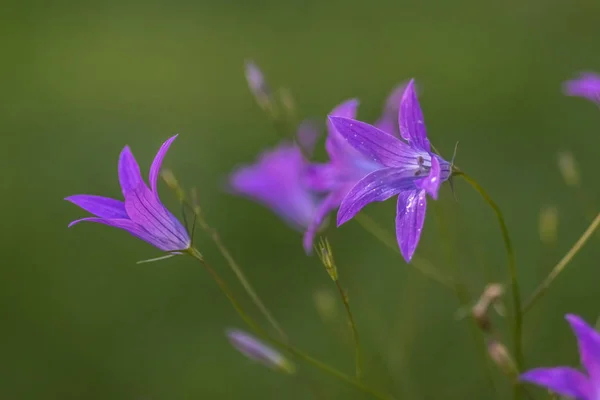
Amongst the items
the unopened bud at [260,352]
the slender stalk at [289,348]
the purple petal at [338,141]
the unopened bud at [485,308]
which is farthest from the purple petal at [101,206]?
the unopened bud at [485,308]

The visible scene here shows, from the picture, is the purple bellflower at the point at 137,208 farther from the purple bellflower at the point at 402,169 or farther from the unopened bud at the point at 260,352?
the purple bellflower at the point at 402,169

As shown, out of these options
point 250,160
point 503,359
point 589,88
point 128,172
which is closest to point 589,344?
point 503,359

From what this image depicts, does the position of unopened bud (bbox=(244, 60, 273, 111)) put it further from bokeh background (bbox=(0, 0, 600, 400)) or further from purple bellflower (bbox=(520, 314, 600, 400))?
purple bellflower (bbox=(520, 314, 600, 400))

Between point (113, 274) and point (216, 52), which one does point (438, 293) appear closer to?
point (113, 274)

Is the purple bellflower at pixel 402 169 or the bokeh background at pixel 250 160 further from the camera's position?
the bokeh background at pixel 250 160

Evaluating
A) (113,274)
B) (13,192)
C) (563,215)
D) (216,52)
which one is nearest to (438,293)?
(563,215)

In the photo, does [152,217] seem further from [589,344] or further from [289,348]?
[589,344]
